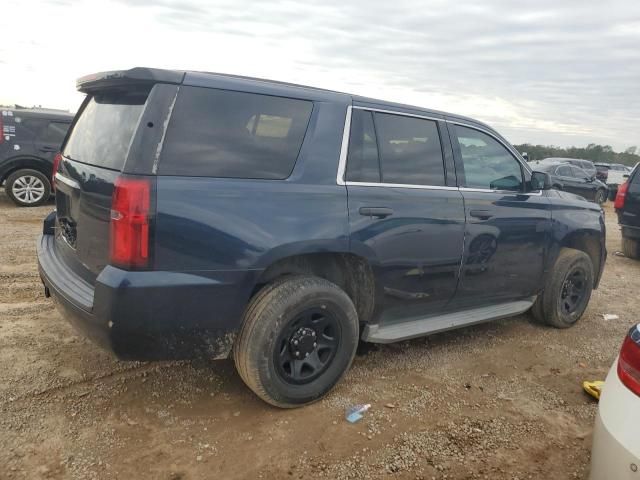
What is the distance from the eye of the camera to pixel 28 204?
31.1 ft

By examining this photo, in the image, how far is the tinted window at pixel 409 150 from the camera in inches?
135

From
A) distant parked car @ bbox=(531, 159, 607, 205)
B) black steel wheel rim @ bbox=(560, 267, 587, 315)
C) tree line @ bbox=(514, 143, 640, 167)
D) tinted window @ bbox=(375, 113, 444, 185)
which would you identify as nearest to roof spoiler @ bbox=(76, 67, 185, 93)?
tinted window @ bbox=(375, 113, 444, 185)

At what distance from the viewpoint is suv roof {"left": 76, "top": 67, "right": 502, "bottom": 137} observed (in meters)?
2.66

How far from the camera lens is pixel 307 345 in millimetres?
3113

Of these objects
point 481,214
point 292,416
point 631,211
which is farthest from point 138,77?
point 631,211

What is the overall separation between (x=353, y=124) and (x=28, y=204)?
825 centimetres

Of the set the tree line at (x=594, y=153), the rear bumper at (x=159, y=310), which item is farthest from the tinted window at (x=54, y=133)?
the tree line at (x=594, y=153)

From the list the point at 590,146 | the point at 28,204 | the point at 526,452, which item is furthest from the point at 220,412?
the point at 590,146

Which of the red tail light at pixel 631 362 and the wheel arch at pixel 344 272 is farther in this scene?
the wheel arch at pixel 344 272

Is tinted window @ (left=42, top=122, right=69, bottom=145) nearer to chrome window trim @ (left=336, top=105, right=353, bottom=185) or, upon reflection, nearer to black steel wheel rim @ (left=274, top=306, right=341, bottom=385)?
chrome window trim @ (left=336, top=105, right=353, bottom=185)

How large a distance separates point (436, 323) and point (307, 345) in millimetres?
1149

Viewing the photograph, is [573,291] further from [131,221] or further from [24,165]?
[24,165]

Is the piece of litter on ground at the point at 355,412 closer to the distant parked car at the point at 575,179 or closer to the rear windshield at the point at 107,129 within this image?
the rear windshield at the point at 107,129

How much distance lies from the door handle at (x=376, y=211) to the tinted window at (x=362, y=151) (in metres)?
0.19
